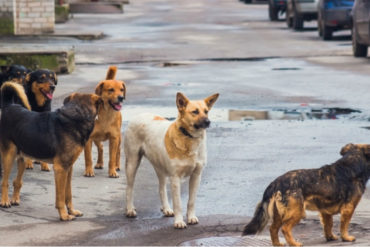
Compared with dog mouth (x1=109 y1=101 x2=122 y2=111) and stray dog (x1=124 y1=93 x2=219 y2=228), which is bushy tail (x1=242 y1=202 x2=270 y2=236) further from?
dog mouth (x1=109 y1=101 x2=122 y2=111)

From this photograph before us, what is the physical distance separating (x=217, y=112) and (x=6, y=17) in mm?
16839

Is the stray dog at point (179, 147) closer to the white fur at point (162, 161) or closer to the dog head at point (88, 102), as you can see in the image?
the white fur at point (162, 161)

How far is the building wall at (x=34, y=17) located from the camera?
31469mm

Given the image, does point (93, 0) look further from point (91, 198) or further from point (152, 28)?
point (91, 198)

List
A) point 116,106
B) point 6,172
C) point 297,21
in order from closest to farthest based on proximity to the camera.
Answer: point 6,172, point 116,106, point 297,21

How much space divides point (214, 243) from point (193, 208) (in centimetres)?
74

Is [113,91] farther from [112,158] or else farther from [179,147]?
[179,147]

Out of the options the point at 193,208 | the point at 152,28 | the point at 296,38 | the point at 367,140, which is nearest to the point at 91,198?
the point at 193,208

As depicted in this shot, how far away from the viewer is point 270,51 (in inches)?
998

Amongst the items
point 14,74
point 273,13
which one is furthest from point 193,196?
point 273,13

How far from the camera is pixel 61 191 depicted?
8.63 meters

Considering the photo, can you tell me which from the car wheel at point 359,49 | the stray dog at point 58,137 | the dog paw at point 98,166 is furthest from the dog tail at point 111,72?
the car wheel at point 359,49

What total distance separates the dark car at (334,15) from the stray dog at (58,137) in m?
20.1

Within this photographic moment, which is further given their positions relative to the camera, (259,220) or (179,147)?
(179,147)
